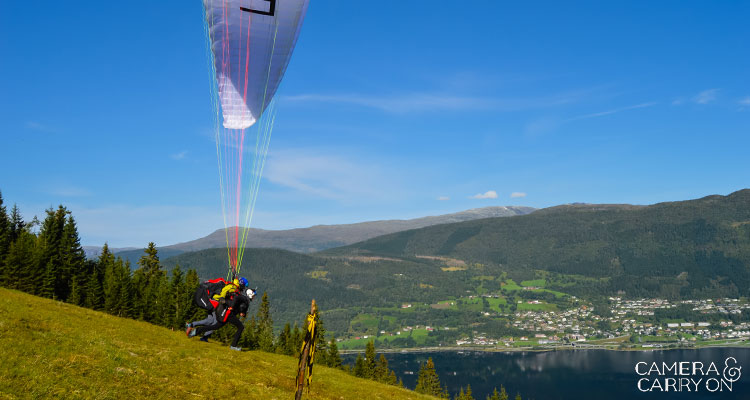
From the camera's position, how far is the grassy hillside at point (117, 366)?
10820mm

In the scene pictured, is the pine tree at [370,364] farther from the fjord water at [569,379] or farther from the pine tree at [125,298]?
the fjord water at [569,379]

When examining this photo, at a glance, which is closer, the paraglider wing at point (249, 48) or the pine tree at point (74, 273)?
the paraglider wing at point (249, 48)

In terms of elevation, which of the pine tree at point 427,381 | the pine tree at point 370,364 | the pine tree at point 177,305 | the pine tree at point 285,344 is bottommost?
the pine tree at point 427,381

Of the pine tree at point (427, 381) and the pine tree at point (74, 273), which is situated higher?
the pine tree at point (74, 273)

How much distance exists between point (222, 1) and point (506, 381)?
175 meters

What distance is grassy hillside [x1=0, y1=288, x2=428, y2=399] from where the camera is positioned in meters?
10.8

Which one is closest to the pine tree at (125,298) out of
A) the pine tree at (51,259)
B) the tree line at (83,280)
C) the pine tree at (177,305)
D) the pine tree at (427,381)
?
the tree line at (83,280)

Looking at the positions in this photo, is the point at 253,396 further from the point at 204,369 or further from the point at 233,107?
the point at 233,107

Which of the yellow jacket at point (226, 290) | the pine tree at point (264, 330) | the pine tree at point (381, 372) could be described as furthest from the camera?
the pine tree at point (381, 372)

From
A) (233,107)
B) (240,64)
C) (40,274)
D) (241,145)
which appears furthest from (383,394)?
(40,274)

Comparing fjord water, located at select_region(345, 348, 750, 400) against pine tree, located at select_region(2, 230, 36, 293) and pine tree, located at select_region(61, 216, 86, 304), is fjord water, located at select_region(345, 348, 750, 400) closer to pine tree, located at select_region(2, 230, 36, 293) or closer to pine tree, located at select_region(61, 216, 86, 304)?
pine tree, located at select_region(61, 216, 86, 304)

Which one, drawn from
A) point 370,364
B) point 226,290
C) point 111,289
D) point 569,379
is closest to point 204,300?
point 226,290

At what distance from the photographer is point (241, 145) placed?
73.2 ft

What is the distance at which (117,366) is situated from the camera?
12938mm
